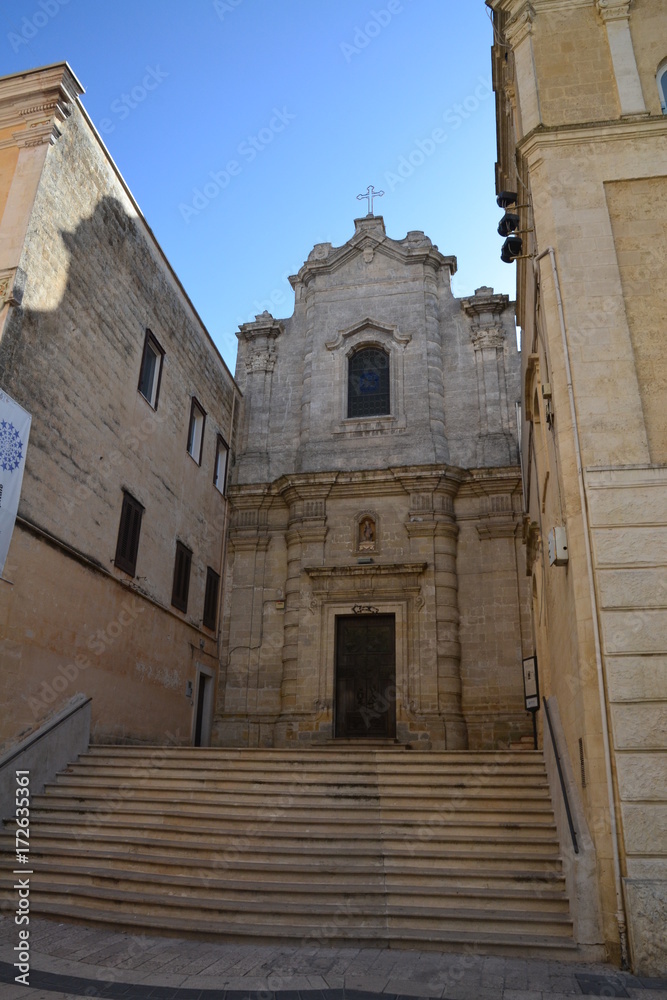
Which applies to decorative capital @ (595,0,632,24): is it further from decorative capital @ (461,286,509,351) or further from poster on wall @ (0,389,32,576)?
decorative capital @ (461,286,509,351)

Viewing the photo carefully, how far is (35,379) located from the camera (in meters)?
10.9

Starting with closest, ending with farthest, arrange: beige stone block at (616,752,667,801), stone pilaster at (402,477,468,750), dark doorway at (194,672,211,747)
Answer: beige stone block at (616,752,667,801) → stone pilaster at (402,477,468,750) → dark doorway at (194,672,211,747)

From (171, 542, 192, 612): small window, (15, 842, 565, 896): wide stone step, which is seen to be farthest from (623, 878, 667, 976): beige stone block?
(171, 542, 192, 612): small window

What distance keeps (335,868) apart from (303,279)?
56.2 ft

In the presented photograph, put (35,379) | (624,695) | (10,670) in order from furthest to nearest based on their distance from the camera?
(35,379) → (10,670) → (624,695)

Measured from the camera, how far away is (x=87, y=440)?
40.4 feet

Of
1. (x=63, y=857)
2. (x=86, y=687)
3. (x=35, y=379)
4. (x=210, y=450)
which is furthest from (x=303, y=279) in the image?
(x=63, y=857)

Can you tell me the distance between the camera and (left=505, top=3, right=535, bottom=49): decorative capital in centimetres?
975

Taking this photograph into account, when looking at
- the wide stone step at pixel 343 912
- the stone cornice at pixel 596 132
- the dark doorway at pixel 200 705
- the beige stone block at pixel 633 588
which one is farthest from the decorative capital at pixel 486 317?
the wide stone step at pixel 343 912

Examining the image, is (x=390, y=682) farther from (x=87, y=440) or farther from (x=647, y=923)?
(x=647, y=923)

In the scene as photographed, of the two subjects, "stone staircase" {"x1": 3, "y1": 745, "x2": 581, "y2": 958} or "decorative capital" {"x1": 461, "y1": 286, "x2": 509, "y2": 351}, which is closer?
"stone staircase" {"x1": 3, "y1": 745, "x2": 581, "y2": 958}

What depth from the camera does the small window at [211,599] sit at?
55.9ft

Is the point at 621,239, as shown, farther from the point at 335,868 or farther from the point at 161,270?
the point at 161,270

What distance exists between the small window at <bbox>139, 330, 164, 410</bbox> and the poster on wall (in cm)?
455
